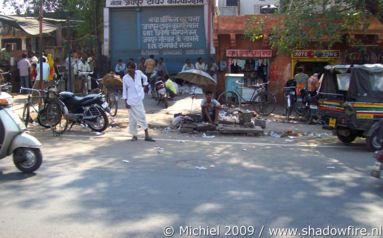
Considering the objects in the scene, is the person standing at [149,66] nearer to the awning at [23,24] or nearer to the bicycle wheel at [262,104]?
the awning at [23,24]

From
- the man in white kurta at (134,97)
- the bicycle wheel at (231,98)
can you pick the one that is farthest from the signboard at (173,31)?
the man in white kurta at (134,97)

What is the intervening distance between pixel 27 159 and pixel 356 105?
689cm

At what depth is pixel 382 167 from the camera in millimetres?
6746

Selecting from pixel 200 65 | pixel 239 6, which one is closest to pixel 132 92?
pixel 200 65

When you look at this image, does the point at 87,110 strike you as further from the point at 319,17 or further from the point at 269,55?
the point at 269,55

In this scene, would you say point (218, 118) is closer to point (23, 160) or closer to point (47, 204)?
point (23, 160)

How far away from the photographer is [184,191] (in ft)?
21.7

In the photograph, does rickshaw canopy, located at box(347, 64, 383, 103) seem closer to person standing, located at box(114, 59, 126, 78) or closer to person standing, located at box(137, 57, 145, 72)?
person standing, located at box(137, 57, 145, 72)

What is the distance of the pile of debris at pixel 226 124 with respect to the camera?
1285 cm

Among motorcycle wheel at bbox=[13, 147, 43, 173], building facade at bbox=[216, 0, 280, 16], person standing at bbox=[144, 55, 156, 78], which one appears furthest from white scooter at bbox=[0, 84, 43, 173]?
building facade at bbox=[216, 0, 280, 16]

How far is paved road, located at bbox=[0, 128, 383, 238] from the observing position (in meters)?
5.23

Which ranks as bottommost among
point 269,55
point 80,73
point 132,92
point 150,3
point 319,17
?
point 132,92

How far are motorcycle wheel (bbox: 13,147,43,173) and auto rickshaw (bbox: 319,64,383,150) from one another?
21.7ft

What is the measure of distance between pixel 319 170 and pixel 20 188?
472 cm
